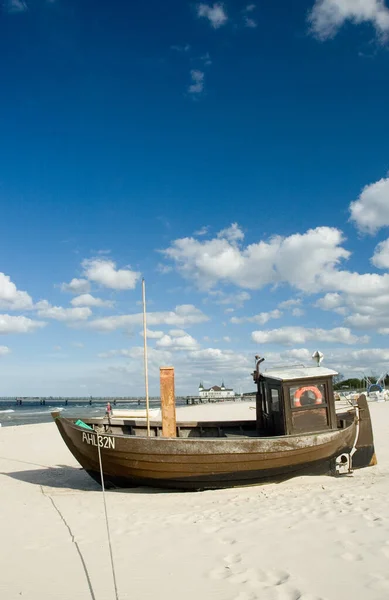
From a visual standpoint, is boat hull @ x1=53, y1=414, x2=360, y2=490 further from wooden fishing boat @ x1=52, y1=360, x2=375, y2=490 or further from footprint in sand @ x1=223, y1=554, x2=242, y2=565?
footprint in sand @ x1=223, y1=554, x2=242, y2=565

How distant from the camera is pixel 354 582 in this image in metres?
4.05

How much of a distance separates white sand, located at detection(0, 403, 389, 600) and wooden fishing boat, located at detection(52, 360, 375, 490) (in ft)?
1.22

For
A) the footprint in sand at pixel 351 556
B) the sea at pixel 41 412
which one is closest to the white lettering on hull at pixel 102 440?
the footprint in sand at pixel 351 556

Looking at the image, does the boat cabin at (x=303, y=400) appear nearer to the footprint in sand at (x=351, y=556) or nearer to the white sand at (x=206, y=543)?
the white sand at (x=206, y=543)

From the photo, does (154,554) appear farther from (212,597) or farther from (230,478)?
(230,478)

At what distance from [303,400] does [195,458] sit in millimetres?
3065

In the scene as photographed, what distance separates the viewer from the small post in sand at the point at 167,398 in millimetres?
10172

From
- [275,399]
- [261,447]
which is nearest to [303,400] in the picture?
[275,399]

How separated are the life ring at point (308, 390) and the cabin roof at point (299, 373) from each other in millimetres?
287

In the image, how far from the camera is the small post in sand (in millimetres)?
10172

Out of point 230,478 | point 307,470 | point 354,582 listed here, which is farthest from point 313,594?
point 307,470

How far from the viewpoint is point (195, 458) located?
8734mm

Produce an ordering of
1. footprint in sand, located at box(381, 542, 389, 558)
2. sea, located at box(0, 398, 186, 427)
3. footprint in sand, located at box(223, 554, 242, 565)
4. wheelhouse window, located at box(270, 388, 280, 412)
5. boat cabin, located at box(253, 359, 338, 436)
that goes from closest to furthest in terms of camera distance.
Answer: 1. footprint in sand, located at box(381, 542, 389, 558)
2. footprint in sand, located at box(223, 554, 242, 565)
3. boat cabin, located at box(253, 359, 338, 436)
4. wheelhouse window, located at box(270, 388, 280, 412)
5. sea, located at box(0, 398, 186, 427)

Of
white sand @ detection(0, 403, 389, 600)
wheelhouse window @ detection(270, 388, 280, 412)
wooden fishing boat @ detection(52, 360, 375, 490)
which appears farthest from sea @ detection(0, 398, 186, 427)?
white sand @ detection(0, 403, 389, 600)
